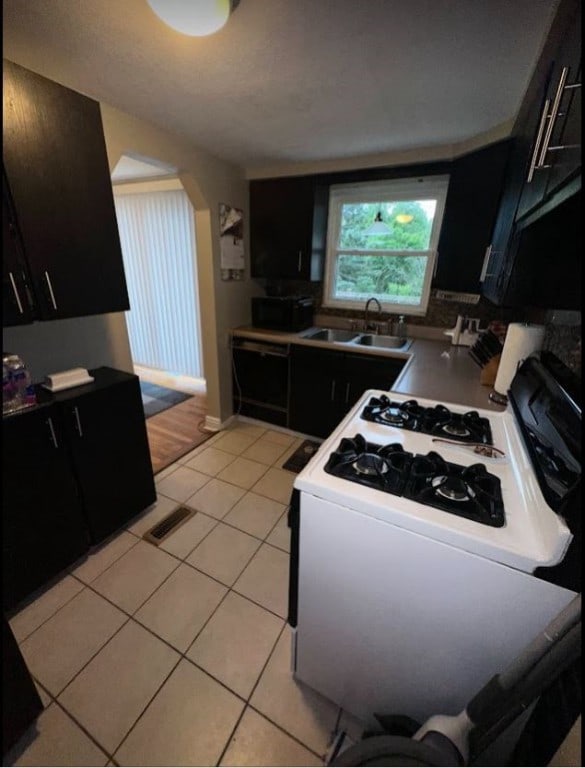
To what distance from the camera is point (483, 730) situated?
69cm

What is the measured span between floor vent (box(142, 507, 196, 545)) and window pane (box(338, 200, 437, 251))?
2.66 m

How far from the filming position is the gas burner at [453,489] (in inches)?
32.4

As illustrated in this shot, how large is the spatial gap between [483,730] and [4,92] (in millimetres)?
2418

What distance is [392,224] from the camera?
2.70 metres

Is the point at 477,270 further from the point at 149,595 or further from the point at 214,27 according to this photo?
the point at 149,595

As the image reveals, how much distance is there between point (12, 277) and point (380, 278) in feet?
8.58

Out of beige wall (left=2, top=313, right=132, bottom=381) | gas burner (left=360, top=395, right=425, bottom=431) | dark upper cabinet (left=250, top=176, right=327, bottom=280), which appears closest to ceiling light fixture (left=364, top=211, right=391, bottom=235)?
dark upper cabinet (left=250, top=176, right=327, bottom=280)

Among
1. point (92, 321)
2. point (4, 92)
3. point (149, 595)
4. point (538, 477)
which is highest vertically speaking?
point (4, 92)

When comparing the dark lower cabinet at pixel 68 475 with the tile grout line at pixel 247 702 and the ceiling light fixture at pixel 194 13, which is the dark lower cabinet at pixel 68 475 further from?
the ceiling light fixture at pixel 194 13

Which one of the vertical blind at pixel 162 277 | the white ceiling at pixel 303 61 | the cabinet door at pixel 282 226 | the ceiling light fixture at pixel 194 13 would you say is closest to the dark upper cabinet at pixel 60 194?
the white ceiling at pixel 303 61

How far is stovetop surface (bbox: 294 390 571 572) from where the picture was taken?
0.70 metres

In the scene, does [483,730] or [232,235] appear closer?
[483,730]

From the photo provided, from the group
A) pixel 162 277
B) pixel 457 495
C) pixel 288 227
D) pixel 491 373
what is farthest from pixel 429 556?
pixel 162 277

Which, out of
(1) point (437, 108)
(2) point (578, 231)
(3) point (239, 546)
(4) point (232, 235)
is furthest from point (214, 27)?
(3) point (239, 546)
